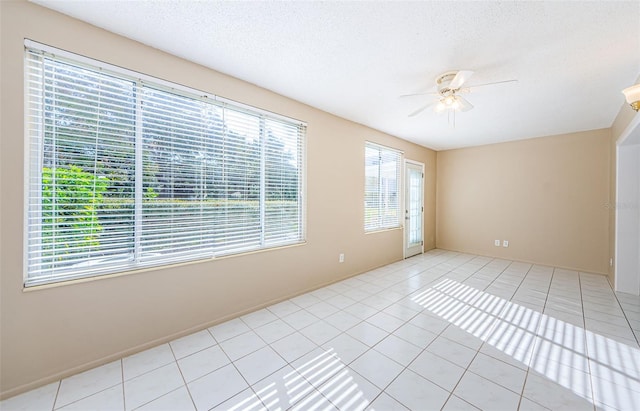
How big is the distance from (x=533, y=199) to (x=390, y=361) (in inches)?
195

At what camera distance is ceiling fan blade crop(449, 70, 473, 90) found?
2.06m

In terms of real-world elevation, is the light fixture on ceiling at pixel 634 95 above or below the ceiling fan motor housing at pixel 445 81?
below

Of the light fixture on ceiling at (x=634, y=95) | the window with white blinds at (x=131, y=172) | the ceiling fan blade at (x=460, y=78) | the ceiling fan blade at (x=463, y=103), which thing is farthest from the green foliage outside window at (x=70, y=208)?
the light fixture on ceiling at (x=634, y=95)

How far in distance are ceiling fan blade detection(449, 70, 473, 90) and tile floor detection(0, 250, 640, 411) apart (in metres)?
2.38

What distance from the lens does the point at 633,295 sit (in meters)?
3.31

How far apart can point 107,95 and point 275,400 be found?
2617 millimetres

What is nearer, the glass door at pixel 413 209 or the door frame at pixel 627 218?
the door frame at pixel 627 218

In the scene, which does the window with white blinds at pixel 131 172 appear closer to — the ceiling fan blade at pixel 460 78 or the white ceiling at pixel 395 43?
the white ceiling at pixel 395 43

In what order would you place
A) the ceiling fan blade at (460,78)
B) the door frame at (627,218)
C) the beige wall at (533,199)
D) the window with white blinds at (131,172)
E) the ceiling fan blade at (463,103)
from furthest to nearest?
the beige wall at (533,199) < the door frame at (627,218) < the ceiling fan blade at (463,103) < the ceiling fan blade at (460,78) < the window with white blinds at (131,172)

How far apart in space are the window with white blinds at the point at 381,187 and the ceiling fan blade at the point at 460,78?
203cm

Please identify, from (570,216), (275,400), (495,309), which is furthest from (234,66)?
(570,216)

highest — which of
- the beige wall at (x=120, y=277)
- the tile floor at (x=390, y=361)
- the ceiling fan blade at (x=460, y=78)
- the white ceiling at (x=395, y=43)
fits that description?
the white ceiling at (x=395, y=43)

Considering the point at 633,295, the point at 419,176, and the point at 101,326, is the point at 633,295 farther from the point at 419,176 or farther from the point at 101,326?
the point at 101,326

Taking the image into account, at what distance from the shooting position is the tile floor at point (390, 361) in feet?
5.23
